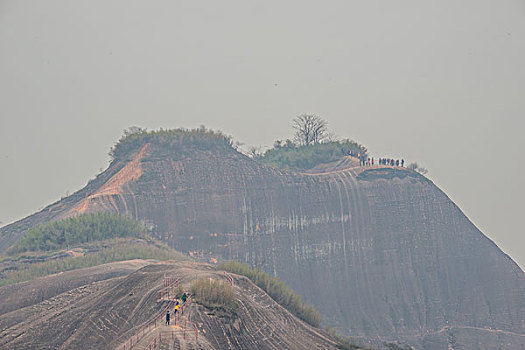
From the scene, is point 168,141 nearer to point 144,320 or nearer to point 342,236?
point 342,236

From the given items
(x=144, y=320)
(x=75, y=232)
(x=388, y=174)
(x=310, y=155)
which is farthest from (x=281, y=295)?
(x=310, y=155)

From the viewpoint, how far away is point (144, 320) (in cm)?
2455

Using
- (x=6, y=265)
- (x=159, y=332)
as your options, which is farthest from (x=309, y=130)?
(x=159, y=332)

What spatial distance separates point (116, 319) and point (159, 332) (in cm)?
490

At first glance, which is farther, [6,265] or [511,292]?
[511,292]

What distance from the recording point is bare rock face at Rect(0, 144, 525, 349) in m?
64.2

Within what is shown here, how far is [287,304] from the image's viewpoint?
3762 centimetres

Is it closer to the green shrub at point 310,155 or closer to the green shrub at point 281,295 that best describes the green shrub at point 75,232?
the green shrub at point 281,295

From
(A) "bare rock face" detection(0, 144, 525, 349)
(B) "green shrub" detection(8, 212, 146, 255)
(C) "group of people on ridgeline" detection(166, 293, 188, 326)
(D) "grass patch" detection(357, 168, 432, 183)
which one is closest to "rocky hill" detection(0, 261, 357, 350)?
(C) "group of people on ridgeline" detection(166, 293, 188, 326)

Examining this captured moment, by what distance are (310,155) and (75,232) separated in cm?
3609

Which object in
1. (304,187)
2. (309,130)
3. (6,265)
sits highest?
(309,130)

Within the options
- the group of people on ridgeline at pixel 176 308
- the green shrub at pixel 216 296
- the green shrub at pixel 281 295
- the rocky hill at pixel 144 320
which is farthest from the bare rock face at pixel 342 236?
the group of people on ridgeline at pixel 176 308

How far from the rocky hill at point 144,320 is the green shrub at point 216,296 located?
34 centimetres

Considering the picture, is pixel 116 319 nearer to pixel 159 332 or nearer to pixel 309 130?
pixel 159 332
